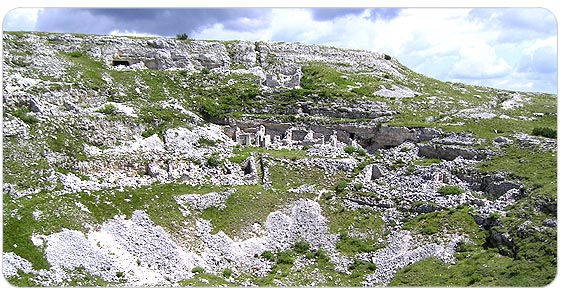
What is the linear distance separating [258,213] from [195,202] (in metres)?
4.99

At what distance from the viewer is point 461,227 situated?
4206cm

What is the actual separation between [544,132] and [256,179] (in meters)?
30.3

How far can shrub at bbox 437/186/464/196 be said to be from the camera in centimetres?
4797

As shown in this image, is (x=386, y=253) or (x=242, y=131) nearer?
(x=386, y=253)

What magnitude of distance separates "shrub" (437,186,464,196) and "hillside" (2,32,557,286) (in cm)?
12

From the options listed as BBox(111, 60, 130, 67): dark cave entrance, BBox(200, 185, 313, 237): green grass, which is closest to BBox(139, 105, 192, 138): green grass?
BBox(200, 185, 313, 237): green grass

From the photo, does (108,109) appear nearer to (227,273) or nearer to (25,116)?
(25,116)

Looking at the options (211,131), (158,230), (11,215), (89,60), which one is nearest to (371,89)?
(211,131)

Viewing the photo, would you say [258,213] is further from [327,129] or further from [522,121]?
[522,121]

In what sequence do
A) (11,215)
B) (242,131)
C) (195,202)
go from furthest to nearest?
(242,131) < (195,202) < (11,215)

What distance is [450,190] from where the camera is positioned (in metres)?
48.1

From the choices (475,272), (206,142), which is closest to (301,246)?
(475,272)

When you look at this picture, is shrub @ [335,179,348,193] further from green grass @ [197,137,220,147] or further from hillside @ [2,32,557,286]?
green grass @ [197,137,220,147]

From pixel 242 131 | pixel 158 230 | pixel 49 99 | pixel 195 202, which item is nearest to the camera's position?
pixel 158 230
